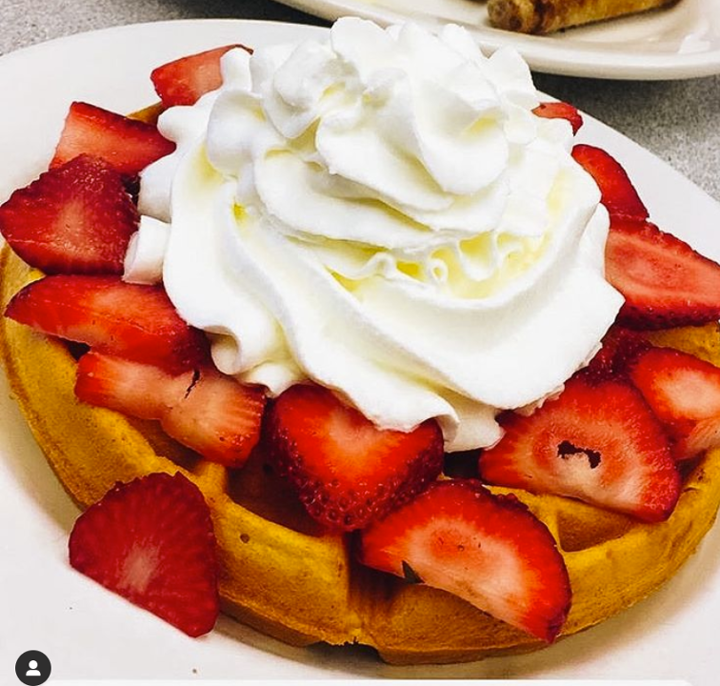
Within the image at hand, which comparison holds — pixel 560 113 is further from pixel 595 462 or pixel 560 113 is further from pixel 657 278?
pixel 595 462

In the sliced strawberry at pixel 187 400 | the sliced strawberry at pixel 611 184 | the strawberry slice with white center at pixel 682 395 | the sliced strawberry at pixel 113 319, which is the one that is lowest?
the strawberry slice with white center at pixel 682 395

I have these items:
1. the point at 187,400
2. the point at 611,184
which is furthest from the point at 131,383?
the point at 611,184

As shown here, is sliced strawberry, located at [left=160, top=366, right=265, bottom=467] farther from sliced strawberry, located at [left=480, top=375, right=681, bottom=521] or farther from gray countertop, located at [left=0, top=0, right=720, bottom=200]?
gray countertop, located at [left=0, top=0, right=720, bottom=200]

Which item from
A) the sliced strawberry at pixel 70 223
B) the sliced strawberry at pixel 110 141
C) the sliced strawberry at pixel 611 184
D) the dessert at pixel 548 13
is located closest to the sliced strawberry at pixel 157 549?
the sliced strawberry at pixel 70 223

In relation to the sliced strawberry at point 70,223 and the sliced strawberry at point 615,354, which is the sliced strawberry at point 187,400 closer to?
the sliced strawberry at point 70,223

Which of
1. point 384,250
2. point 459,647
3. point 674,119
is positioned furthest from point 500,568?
point 674,119

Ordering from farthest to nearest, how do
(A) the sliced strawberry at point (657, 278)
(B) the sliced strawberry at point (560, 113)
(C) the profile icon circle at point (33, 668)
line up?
(B) the sliced strawberry at point (560, 113) < (A) the sliced strawberry at point (657, 278) < (C) the profile icon circle at point (33, 668)
